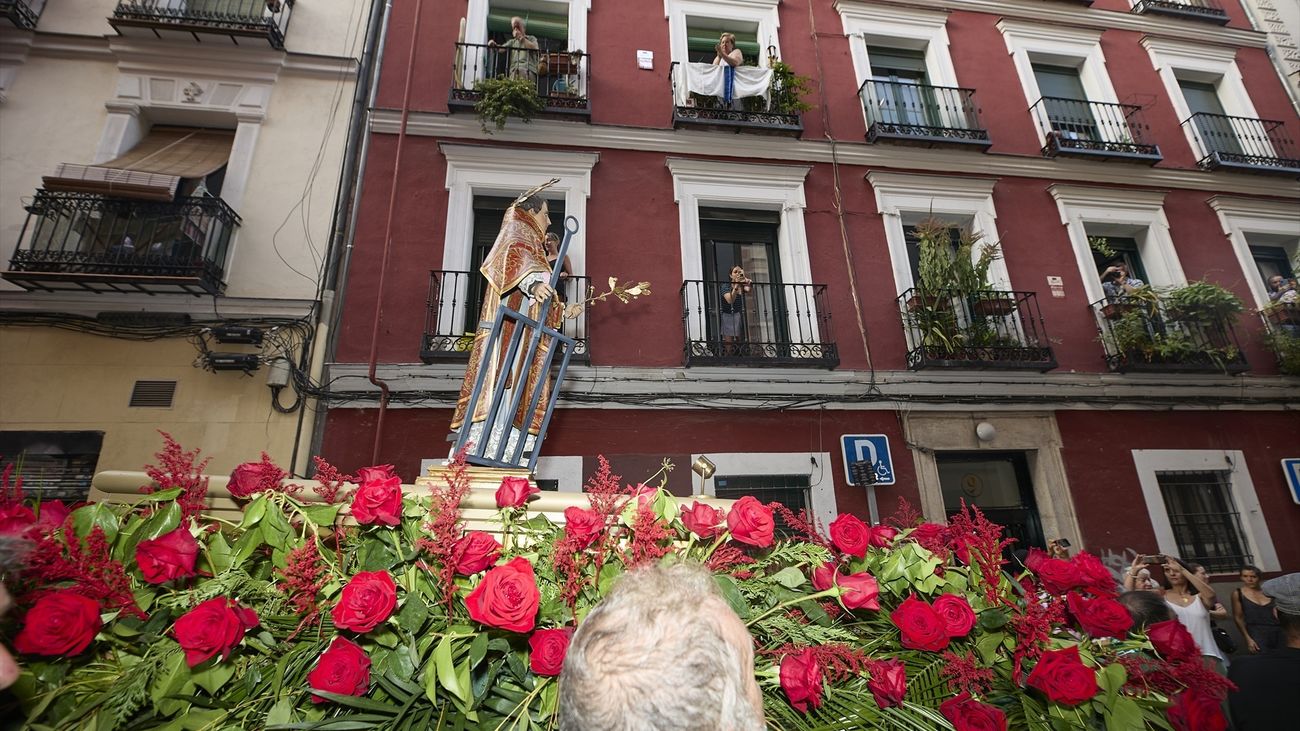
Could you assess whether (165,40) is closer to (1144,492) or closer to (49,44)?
(49,44)

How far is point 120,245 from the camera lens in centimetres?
529

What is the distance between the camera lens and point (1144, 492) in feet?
20.1

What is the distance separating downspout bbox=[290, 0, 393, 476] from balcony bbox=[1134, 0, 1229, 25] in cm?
1111

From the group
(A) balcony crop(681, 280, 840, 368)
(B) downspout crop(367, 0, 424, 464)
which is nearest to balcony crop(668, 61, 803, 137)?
(A) balcony crop(681, 280, 840, 368)

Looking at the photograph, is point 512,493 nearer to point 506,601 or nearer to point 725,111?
point 506,601

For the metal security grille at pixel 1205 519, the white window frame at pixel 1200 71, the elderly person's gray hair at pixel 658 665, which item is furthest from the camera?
the white window frame at pixel 1200 71

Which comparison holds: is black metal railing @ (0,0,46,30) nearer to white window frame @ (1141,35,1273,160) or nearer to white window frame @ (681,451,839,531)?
white window frame @ (681,451,839,531)

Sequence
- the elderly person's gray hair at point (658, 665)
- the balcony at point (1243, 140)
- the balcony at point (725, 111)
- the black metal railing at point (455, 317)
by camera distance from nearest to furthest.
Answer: the elderly person's gray hair at point (658, 665)
the black metal railing at point (455, 317)
the balcony at point (725, 111)
the balcony at point (1243, 140)

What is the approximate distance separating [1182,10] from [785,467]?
1019 centimetres

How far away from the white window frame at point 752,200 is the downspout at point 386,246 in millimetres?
3097

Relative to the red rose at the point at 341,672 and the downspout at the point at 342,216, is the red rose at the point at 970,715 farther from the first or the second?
the downspout at the point at 342,216

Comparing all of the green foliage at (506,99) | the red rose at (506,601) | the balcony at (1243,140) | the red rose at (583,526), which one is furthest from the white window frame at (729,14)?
the red rose at (506,601)

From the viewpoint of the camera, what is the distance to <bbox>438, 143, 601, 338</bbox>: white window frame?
6.03 meters

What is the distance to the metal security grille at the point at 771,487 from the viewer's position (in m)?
5.60
